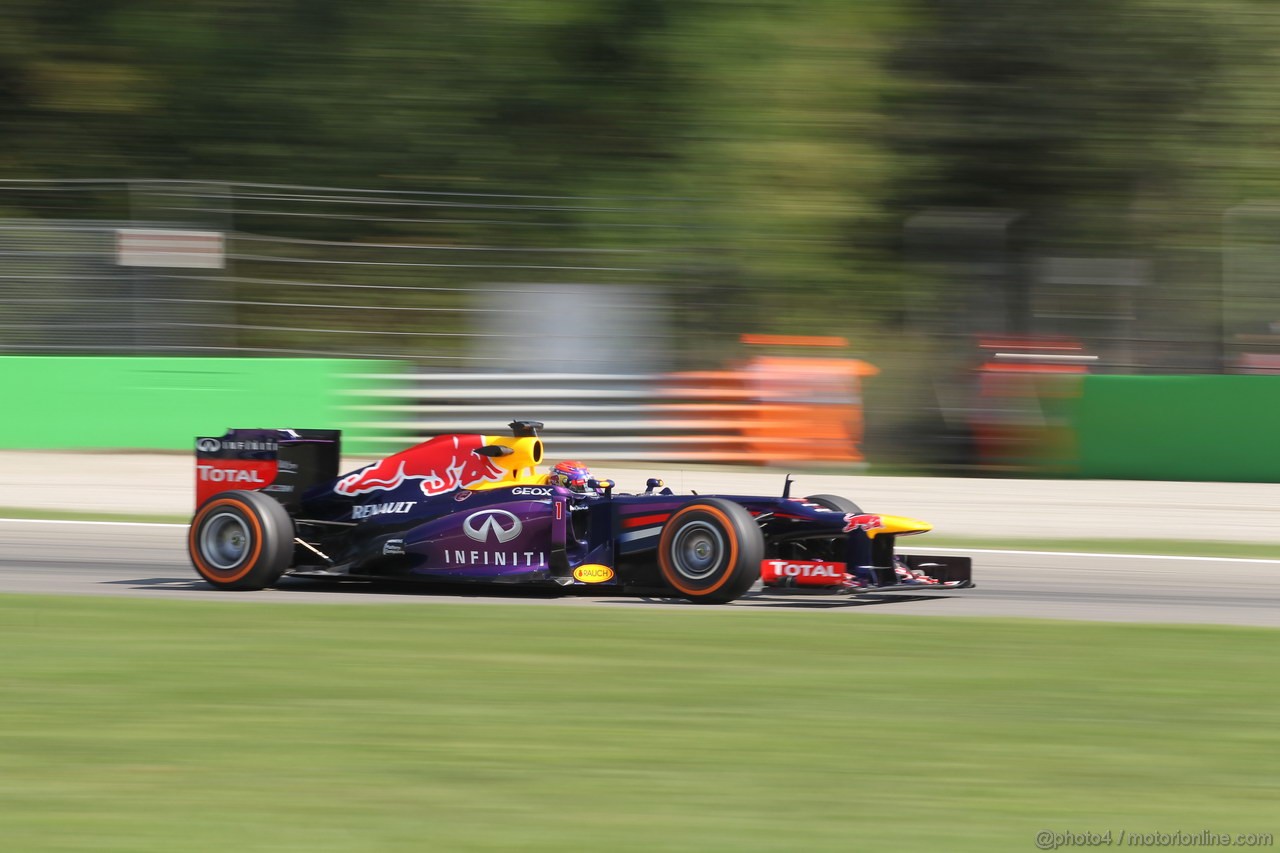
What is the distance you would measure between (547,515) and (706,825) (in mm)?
4625

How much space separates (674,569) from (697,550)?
6.8 inches

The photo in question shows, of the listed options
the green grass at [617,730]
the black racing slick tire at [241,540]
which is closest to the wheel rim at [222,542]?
the black racing slick tire at [241,540]

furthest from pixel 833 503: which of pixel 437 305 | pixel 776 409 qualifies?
pixel 437 305

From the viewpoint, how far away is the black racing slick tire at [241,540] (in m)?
9.95

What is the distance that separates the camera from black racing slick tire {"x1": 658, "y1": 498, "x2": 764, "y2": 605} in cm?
914

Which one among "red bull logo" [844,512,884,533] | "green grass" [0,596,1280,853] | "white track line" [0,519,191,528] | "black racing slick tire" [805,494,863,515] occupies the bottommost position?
"green grass" [0,596,1280,853]

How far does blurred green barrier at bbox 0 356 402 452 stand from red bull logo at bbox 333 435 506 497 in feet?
25.9

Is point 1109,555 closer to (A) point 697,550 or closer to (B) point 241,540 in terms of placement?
(A) point 697,550

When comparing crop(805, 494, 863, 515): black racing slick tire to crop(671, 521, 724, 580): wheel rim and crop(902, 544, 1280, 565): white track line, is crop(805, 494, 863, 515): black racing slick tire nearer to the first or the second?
crop(671, 521, 724, 580): wheel rim

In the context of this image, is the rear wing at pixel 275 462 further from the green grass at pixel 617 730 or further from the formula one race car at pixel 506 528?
the green grass at pixel 617 730

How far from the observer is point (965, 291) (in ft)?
60.9

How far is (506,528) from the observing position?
974 cm

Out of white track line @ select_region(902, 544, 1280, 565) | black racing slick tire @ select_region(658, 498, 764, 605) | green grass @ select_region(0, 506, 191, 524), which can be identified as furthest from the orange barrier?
black racing slick tire @ select_region(658, 498, 764, 605)

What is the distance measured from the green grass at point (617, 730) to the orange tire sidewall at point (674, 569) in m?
0.28
